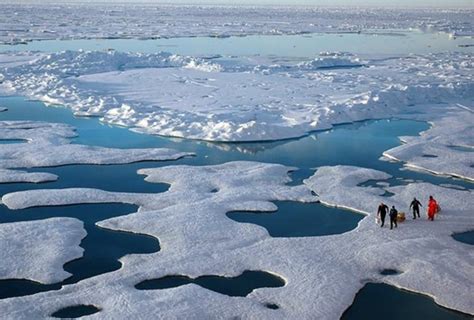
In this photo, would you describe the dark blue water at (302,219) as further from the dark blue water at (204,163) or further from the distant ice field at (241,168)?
the distant ice field at (241,168)

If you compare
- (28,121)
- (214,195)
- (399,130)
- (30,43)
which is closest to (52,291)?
(214,195)

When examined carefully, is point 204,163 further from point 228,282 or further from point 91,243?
point 228,282

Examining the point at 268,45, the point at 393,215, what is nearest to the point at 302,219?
the point at 393,215

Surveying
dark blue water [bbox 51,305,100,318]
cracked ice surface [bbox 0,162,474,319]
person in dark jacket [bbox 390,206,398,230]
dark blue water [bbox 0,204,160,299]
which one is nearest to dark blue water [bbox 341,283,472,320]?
cracked ice surface [bbox 0,162,474,319]

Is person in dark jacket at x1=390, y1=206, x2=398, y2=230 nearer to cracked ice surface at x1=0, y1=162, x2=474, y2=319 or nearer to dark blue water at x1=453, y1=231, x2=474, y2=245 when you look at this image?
cracked ice surface at x1=0, y1=162, x2=474, y2=319

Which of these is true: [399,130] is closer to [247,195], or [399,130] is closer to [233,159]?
[233,159]

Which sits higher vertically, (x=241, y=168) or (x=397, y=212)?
(x=397, y=212)
